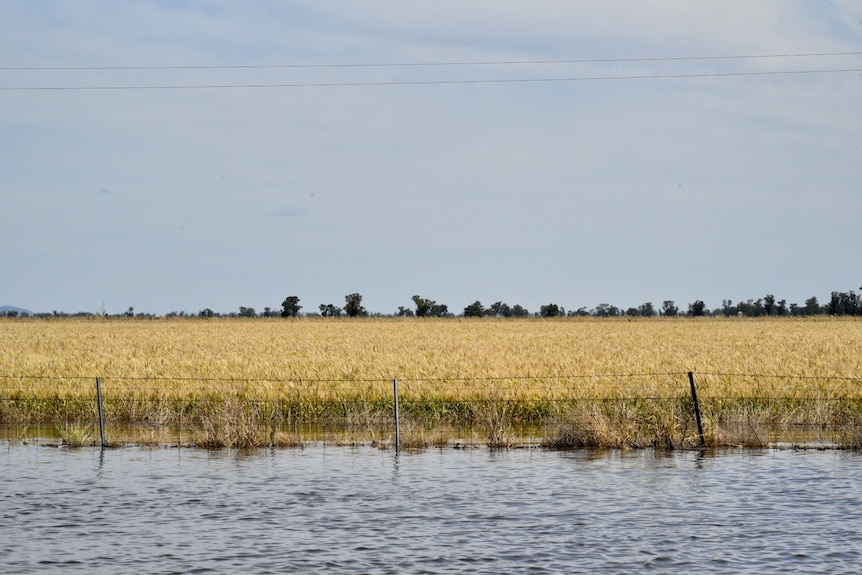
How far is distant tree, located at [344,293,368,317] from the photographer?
149000mm

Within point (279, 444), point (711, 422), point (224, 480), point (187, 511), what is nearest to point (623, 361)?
point (711, 422)

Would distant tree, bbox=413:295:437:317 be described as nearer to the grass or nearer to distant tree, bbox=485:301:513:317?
distant tree, bbox=485:301:513:317

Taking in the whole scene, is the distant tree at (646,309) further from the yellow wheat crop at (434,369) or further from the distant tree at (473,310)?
the yellow wheat crop at (434,369)

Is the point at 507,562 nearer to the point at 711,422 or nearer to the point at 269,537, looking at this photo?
the point at 269,537

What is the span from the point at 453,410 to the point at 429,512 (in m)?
11.7

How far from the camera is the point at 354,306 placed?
149000mm

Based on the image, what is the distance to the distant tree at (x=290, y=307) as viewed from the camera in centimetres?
15262

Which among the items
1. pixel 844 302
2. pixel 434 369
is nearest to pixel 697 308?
pixel 844 302

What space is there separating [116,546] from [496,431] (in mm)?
10295

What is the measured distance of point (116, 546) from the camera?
42.2ft

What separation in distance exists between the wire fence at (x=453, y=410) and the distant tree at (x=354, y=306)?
388ft

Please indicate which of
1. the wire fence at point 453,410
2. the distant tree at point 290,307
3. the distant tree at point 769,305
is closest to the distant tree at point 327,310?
the distant tree at point 290,307

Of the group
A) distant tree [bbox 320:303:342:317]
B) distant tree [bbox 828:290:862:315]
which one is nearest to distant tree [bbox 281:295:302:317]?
distant tree [bbox 320:303:342:317]

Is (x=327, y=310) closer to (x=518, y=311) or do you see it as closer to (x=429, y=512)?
(x=518, y=311)
